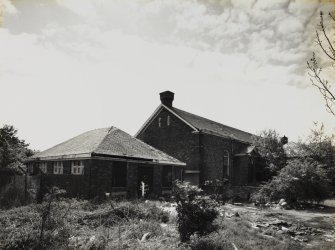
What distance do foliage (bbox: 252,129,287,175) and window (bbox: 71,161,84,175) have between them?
17801 millimetres

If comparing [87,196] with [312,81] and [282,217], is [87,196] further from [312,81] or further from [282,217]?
[312,81]

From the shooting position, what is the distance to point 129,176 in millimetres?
19906

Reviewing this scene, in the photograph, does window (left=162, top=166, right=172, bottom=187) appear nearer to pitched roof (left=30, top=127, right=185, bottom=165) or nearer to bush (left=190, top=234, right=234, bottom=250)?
pitched roof (left=30, top=127, right=185, bottom=165)

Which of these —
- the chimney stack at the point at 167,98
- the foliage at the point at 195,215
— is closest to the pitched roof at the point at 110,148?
the chimney stack at the point at 167,98

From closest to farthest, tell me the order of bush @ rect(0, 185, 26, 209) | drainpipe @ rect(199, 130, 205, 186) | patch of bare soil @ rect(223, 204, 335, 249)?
patch of bare soil @ rect(223, 204, 335, 249) → bush @ rect(0, 185, 26, 209) → drainpipe @ rect(199, 130, 205, 186)

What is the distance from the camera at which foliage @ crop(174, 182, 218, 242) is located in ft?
29.0

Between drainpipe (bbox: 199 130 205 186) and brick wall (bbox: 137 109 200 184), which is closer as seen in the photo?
drainpipe (bbox: 199 130 205 186)

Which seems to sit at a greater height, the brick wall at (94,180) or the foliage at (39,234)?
the brick wall at (94,180)

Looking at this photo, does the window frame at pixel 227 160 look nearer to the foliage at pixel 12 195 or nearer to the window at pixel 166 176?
the window at pixel 166 176

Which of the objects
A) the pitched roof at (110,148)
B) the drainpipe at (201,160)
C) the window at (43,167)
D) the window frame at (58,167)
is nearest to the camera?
the pitched roof at (110,148)

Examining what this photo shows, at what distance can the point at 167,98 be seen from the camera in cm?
2911

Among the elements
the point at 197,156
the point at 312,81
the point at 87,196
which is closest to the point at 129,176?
the point at 87,196

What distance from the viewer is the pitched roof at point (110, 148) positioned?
1859cm

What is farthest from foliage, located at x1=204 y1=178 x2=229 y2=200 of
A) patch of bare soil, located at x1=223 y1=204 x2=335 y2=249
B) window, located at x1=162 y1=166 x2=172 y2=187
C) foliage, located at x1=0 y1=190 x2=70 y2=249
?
foliage, located at x1=0 y1=190 x2=70 y2=249
